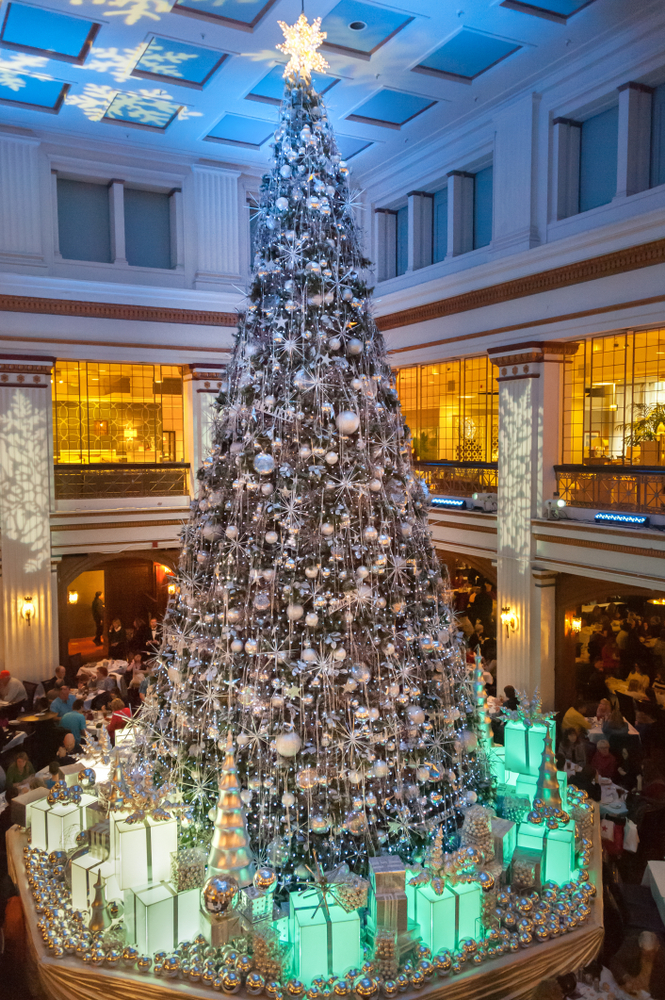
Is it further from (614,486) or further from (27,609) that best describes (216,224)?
(614,486)

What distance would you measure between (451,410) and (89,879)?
12715mm

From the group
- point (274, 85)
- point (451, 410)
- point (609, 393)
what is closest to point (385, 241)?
point (274, 85)

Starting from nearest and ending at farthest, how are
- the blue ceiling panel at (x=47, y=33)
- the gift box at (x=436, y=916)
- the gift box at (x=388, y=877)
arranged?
the gift box at (x=388, y=877), the gift box at (x=436, y=916), the blue ceiling panel at (x=47, y=33)

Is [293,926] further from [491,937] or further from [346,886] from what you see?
[491,937]

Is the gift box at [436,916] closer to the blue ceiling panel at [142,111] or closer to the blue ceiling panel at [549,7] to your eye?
the blue ceiling panel at [549,7]

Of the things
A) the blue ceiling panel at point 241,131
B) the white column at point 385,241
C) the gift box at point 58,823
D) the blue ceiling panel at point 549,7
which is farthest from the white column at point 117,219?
the gift box at point 58,823

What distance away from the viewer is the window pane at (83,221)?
11586mm

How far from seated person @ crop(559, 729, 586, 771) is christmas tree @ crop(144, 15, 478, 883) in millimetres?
3102

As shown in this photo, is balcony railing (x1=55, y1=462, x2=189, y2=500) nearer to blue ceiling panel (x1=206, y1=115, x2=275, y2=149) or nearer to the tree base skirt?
blue ceiling panel (x1=206, y1=115, x2=275, y2=149)

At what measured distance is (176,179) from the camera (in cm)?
1220

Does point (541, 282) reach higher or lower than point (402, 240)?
lower

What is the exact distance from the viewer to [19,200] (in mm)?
11016

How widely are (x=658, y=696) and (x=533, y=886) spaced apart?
21.4 feet

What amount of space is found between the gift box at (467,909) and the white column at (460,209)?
9422mm
